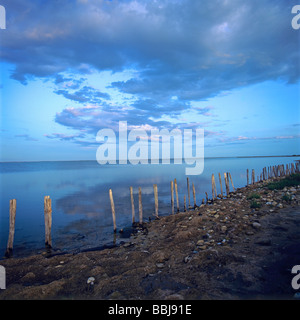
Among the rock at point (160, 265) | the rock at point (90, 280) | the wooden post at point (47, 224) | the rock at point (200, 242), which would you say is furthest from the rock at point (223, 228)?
the wooden post at point (47, 224)

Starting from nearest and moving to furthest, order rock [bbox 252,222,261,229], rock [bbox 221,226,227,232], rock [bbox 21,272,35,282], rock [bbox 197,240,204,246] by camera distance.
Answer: rock [bbox 21,272,35,282] < rock [bbox 197,240,204,246] < rock [bbox 252,222,261,229] < rock [bbox 221,226,227,232]

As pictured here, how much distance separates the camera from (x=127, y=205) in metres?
20.7

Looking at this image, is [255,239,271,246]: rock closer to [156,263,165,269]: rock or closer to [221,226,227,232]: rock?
[221,226,227,232]: rock

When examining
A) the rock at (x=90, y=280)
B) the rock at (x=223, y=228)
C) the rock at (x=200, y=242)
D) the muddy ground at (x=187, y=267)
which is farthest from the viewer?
the rock at (x=223, y=228)

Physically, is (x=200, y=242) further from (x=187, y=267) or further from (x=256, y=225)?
(x=256, y=225)

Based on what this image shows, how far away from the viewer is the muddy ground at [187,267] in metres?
5.28

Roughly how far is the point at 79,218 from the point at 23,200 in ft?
43.9

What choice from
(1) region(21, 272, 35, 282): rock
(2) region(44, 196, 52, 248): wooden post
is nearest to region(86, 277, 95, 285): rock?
(1) region(21, 272, 35, 282): rock

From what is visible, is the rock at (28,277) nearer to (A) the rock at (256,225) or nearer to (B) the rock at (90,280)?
(B) the rock at (90,280)

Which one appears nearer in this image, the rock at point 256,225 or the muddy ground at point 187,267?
the muddy ground at point 187,267

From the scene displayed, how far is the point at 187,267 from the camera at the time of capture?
6.50 meters

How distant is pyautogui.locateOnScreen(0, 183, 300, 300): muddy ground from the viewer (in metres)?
5.28
